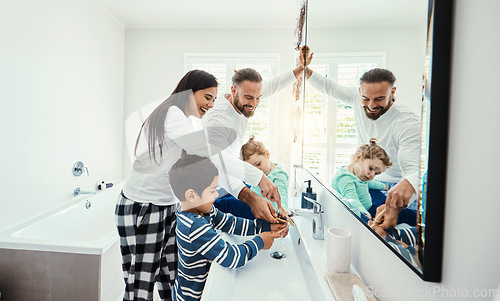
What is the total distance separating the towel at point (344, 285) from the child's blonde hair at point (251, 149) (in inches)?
52.2

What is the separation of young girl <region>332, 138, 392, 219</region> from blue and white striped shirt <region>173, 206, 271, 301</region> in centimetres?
37

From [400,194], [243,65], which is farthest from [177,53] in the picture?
[400,194]

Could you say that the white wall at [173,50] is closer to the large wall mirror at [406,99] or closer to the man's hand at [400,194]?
the large wall mirror at [406,99]

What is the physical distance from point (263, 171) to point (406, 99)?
Answer: 1438 millimetres

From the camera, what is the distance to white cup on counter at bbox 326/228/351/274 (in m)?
0.71

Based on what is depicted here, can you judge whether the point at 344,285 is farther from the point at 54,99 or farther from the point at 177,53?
the point at 177,53

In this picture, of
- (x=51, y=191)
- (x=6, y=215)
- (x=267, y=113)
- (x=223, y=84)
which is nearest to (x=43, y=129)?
(x=51, y=191)

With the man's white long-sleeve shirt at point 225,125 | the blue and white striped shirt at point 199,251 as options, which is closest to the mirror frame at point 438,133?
the blue and white striped shirt at point 199,251

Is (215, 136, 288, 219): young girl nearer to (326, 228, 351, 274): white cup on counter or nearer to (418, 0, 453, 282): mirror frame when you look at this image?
(326, 228, 351, 274): white cup on counter

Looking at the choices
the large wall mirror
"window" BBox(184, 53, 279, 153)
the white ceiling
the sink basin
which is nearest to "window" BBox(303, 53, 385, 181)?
the large wall mirror

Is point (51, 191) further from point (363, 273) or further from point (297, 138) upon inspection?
point (363, 273)

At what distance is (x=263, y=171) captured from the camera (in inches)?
73.9

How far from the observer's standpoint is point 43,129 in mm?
1873

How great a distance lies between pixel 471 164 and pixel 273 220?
0.86 metres
